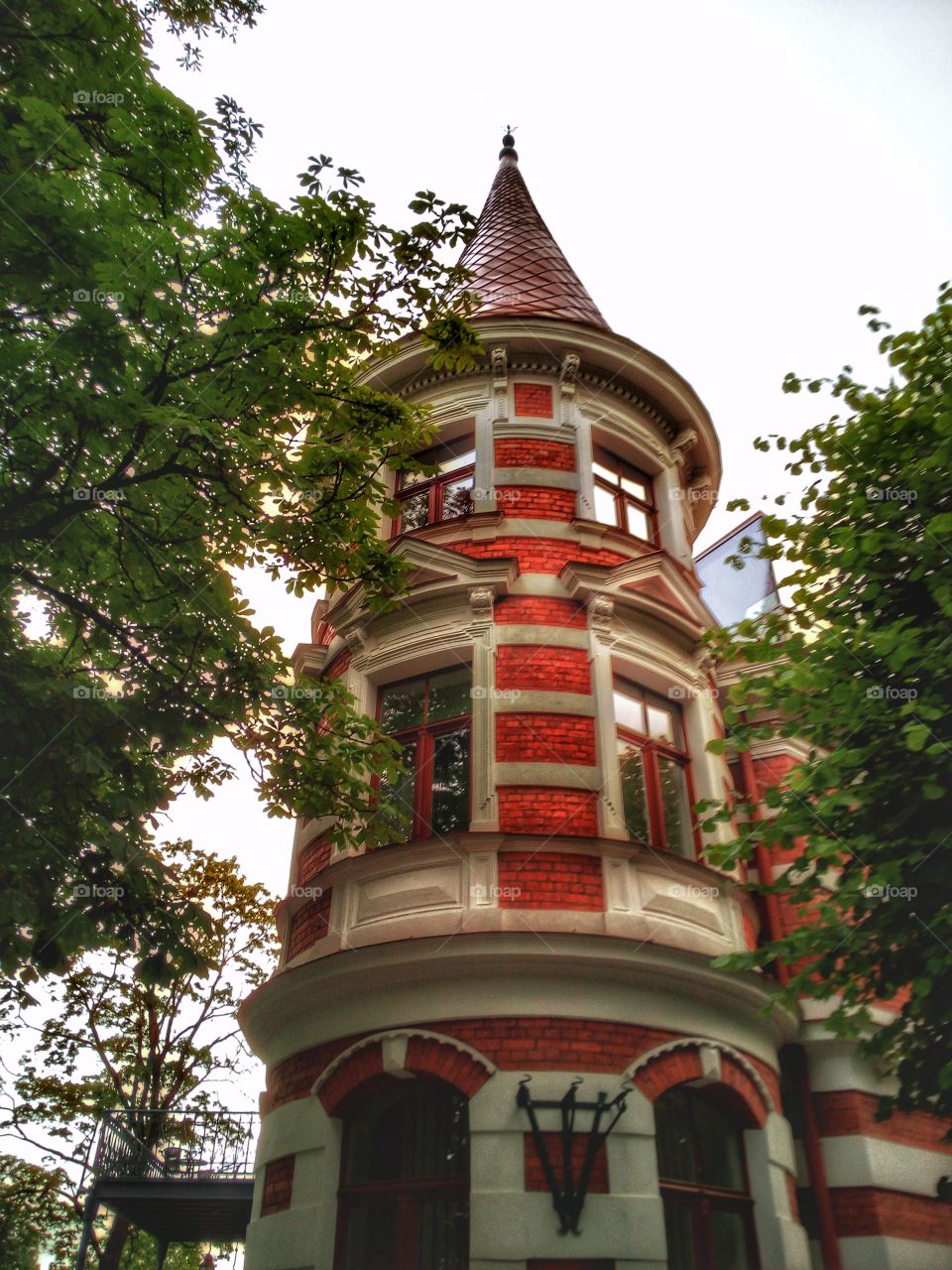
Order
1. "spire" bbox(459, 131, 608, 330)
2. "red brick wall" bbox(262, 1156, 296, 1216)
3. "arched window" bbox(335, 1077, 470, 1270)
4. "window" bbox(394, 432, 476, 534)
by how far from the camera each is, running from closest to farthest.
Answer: "arched window" bbox(335, 1077, 470, 1270) → "red brick wall" bbox(262, 1156, 296, 1216) → "window" bbox(394, 432, 476, 534) → "spire" bbox(459, 131, 608, 330)

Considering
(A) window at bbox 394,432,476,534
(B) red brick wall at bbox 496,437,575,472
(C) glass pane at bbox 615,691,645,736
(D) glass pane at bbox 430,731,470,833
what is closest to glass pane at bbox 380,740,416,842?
(D) glass pane at bbox 430,731,470,833

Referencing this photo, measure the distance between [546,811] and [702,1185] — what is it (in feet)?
11.5

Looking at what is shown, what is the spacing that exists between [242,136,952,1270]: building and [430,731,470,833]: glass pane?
26 mm

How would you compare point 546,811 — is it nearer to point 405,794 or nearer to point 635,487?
point 405,794

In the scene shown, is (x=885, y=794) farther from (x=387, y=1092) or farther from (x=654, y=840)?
(x=387, y=1092)

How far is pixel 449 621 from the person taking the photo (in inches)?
433

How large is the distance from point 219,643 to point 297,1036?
14.1 ft

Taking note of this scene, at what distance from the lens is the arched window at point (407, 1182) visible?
A: 7863mm

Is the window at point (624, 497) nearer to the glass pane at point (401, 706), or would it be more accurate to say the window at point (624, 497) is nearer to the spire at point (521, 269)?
the spire at point (521, 269)

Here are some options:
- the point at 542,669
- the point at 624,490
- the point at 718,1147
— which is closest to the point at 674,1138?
the point at 718,1147

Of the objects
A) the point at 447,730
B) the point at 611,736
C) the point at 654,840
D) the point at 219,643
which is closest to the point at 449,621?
the point at 447,730

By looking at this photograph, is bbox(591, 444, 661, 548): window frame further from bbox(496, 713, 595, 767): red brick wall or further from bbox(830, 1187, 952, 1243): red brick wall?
bbox(830, 1187, 952, 1243): red brick wall

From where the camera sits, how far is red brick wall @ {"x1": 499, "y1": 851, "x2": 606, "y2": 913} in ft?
29.4

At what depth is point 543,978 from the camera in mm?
8469
